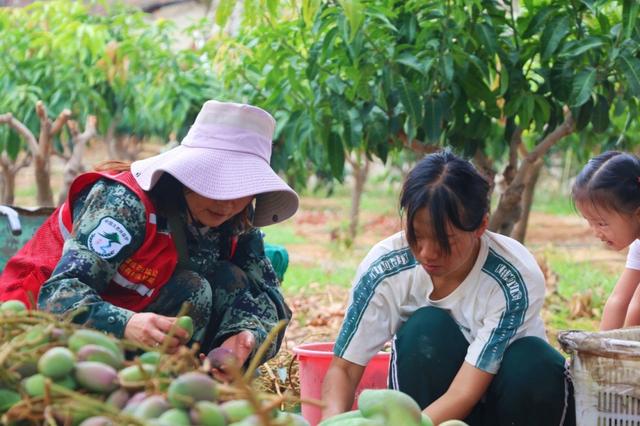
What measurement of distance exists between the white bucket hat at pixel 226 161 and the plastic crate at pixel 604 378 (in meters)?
0.82

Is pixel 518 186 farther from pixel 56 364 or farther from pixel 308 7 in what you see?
pixel 56 364

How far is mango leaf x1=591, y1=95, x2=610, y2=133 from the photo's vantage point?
3.62 m

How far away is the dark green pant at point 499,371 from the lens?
223 cm

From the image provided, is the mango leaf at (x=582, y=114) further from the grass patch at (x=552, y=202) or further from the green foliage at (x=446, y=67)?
the grass patch at (x=552, y=202)

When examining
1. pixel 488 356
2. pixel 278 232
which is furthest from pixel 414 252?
pixel 278 232

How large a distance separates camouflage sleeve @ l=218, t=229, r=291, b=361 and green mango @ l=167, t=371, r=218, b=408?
3.91 feet

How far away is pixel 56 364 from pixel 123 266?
0.99 m

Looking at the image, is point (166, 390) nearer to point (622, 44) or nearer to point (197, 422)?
point (197, 422)

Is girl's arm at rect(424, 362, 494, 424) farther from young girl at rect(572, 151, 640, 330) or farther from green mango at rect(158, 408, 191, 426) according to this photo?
green mango at rect(158, 408, 191, 426)

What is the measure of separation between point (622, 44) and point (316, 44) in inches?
43.6

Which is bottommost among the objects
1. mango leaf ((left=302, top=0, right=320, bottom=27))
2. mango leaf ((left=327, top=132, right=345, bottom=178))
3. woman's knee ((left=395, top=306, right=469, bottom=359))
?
mango leaf ((left=327, top=132, right=345, bottom=178))

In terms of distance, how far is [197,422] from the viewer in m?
1.28

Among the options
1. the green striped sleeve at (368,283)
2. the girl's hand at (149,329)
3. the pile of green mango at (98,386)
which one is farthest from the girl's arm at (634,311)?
the pile of green mango at (98,386)

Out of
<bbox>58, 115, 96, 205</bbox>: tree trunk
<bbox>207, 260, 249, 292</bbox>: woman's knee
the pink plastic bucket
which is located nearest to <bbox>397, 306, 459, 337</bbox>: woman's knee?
the pink plastic bucket
